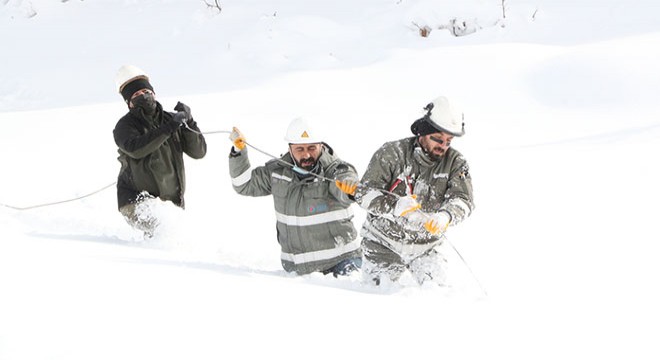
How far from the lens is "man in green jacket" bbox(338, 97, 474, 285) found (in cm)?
406

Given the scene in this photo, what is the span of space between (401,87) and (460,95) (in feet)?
2.67

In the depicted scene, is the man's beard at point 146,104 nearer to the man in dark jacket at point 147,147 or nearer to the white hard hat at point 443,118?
the man in dark jacket at point 147,147

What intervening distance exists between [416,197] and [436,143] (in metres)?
0.32

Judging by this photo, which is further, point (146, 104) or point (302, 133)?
point (146, 104)

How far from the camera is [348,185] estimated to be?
432 cm

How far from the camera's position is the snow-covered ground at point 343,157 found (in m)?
2.71

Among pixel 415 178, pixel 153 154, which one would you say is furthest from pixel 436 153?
pixel 153 154

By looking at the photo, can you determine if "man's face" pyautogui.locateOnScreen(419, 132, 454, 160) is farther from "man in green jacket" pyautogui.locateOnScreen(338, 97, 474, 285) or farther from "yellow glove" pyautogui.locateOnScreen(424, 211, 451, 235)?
"yellow glove" pyautogui.locateOnScreen(424, 211, 451, 235)

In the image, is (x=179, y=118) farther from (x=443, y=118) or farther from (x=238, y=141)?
(x=443, y=118)

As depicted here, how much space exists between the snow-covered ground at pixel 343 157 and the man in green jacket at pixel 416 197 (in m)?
0.22

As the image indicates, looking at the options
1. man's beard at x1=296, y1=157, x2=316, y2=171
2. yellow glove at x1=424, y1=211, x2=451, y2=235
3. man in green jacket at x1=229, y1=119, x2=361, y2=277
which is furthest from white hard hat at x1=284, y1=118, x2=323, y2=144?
yellow glove at x1=424, y1=211, x2=451, y2=235

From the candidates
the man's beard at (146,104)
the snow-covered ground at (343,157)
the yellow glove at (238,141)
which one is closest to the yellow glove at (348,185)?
the snow-covered ground at (343,157)

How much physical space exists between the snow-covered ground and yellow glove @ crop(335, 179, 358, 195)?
0.50m

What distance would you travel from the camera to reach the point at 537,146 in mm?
8539
